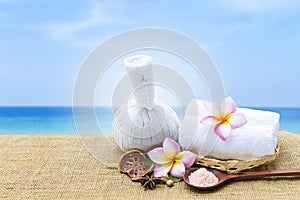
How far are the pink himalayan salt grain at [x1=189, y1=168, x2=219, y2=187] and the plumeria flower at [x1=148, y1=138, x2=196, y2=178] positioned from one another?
43mm

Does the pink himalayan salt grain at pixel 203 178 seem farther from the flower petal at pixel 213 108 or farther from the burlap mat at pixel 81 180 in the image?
the flower petal at pixel 213 108

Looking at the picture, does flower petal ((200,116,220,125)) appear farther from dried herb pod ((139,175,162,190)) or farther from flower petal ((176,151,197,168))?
dried herb pod ((139,175,162,190))

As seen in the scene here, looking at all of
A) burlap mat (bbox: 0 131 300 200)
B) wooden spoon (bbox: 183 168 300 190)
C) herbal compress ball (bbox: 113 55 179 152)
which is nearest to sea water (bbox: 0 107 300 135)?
burlap mat (bbox: 0 131 300 200)

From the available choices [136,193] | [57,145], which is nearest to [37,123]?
[57,145]

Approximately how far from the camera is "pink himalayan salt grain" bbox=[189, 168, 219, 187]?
119 centimetres

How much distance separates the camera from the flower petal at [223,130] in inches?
49.9

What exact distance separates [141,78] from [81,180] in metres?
0.28

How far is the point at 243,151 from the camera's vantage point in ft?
4.11

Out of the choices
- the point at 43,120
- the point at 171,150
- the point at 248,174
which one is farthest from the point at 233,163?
the point at 43,120

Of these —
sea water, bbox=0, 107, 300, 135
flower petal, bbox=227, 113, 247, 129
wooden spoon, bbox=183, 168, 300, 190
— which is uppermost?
flower petal, bbox=227, 113, 247, 129

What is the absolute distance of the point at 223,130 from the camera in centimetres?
128

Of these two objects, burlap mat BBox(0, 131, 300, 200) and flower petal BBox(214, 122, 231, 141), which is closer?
burlap mat BBox(0, 131, 300, 200)

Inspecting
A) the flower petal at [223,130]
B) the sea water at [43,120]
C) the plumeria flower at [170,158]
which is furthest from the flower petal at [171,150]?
the sea water at [43,120]

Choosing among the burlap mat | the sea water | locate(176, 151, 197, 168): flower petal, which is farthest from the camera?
the sea water
